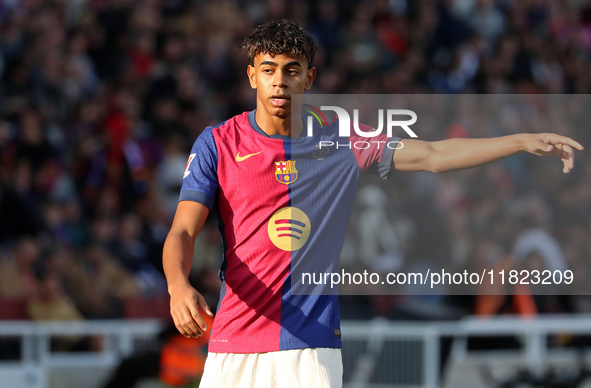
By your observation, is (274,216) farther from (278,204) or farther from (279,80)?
(279,80)

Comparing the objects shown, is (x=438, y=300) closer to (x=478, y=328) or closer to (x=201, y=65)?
A: (x=478, y=328)

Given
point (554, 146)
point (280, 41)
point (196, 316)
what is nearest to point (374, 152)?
point (280, 41)

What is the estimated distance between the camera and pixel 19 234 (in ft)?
24.6

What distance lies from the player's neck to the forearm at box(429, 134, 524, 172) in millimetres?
627

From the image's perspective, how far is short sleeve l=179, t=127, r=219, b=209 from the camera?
3.19m

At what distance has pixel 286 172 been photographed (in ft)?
10.8

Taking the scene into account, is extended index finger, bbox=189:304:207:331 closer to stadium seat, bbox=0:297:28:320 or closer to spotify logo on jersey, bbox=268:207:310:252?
spotify logo on jersey, bbox=268:207:310:252

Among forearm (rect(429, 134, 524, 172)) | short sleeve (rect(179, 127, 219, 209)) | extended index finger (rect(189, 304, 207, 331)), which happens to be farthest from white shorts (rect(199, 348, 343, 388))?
forearm (rect(429, 134, 524, 172))

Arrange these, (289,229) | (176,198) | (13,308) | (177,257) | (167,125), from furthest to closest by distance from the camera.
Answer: (167,125), (176,198), (13,308), (289,229), (177,257)

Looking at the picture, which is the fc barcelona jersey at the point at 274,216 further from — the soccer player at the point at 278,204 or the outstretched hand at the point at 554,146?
the outstretched hand at the point at 554,146

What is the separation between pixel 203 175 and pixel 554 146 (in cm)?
146

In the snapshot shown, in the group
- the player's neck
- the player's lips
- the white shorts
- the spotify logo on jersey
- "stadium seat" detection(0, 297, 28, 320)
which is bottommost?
the white shorts

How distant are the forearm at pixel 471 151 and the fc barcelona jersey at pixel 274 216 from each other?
0.21 m

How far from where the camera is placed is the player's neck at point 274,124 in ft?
10.9
